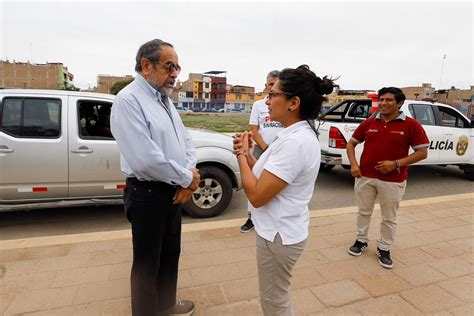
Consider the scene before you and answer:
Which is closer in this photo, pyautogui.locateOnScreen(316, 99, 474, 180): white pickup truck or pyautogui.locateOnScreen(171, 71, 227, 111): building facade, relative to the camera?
pyautogui.locateOnScreen(316, 99, 474, 180): white pickup truck

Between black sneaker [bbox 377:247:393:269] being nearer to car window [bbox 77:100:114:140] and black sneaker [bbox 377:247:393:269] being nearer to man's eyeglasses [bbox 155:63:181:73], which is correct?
man's eyeglasses [bbox 155:63:181:73]

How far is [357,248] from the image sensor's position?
3.18m

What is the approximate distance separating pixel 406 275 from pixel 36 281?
324 cm

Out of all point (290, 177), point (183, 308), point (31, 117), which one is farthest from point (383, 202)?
point (31, 117)

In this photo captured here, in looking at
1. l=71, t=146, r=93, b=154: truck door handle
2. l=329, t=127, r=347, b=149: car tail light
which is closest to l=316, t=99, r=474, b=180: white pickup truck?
l=329, t=127, r=347, b=149: car tail light

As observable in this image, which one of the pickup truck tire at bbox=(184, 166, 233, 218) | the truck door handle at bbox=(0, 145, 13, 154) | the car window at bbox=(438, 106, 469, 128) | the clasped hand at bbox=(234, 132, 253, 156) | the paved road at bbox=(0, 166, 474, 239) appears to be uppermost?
the car window at bbox=(438, 106, 469, 128)

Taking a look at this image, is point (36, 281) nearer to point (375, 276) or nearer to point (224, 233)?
point (224, 233)

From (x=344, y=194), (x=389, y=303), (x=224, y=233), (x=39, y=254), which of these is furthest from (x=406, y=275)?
(x=39, y=254)

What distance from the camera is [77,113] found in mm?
3838

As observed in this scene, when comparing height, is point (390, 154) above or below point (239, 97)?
below

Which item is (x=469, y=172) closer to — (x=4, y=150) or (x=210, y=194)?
(x=210, y=194)

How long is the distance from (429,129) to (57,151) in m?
6.62

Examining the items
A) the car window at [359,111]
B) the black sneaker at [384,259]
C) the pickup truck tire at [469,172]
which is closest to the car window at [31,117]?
the black sneaker at [384,259]

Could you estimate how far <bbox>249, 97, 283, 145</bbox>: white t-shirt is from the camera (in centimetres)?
341
